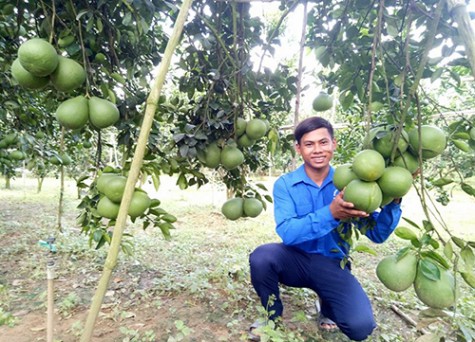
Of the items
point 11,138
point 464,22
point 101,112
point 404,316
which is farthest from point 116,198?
point 404,316

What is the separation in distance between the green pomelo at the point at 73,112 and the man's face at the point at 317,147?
4.25 ft

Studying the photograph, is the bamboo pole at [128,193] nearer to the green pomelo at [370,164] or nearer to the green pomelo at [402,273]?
the green pomelo at [370,164]

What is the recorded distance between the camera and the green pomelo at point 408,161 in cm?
110

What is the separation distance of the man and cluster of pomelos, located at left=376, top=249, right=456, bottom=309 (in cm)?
93

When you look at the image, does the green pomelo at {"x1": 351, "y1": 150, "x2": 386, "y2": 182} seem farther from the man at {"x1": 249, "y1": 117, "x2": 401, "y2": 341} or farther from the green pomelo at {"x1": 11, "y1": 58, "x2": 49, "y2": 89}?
the green pomelo at {"x1": 11, "y1": 58, "x2": 49, "y2": 89}

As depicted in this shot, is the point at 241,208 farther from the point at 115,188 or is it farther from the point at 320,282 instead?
the point at 115,188

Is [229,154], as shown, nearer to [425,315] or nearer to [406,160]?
[406,160]

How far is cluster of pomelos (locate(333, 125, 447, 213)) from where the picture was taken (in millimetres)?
1010

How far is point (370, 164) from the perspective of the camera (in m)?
1.00

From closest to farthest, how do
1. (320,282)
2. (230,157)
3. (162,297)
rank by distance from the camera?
(230,157), (320,282), (162,297)

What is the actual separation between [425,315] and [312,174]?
152 centimetres

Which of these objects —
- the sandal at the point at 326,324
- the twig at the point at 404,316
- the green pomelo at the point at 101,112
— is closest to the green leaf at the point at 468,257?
the green pomelo at the point at 101,112

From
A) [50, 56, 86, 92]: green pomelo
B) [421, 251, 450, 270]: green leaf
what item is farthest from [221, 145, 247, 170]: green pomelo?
[421, 251, 450, 270]: green leaf

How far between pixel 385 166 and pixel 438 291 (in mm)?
369
